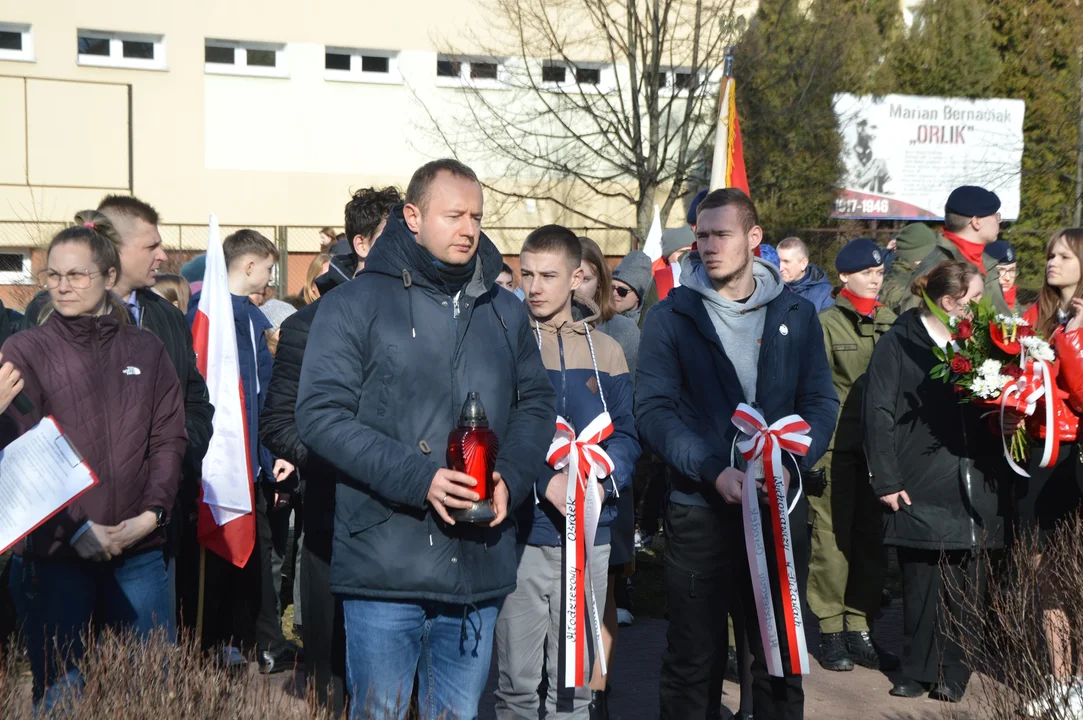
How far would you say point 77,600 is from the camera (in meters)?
4.48

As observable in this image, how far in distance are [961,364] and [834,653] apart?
6.79ft

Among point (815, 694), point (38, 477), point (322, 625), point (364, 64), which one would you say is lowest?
point (815, 694)

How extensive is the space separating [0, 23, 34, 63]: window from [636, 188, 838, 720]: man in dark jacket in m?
19.4

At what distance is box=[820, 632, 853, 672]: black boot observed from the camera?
7043 millimetres

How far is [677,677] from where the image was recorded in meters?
5.00

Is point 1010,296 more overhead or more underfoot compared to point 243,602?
more overhead

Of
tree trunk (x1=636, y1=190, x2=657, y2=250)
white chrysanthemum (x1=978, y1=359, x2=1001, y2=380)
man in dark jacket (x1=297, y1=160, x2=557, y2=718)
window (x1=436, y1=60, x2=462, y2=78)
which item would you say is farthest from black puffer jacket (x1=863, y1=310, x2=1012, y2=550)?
window (x1=436, y1=60, x2=462, y2=78)

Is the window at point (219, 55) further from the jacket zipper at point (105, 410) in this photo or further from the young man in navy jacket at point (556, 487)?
the jacket zipper at point (105, 410)

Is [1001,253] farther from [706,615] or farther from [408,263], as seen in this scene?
[408,263]

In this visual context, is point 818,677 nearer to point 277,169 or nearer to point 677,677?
point 677,677

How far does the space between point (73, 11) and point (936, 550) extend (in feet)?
63.7

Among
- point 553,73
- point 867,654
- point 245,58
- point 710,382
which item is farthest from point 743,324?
point 553,73

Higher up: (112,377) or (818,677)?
(112,377)

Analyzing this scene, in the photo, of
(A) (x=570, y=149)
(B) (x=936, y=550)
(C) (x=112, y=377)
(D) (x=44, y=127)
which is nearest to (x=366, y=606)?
(C) (x=112, y=377)
